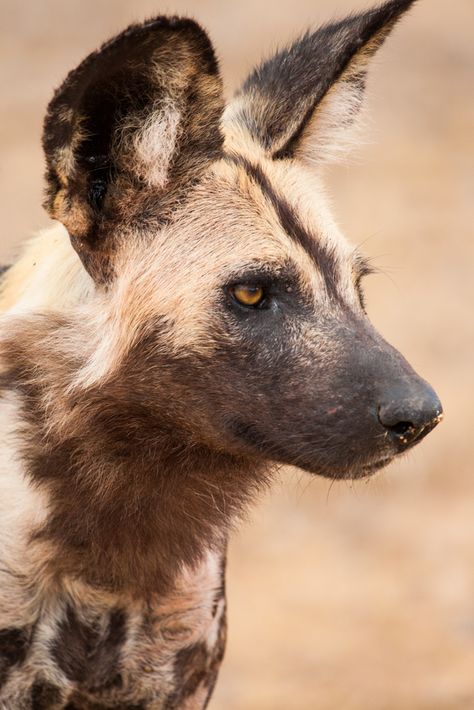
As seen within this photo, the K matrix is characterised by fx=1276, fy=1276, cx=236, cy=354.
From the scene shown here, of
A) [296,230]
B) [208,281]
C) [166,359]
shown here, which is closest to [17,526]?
[166,359]

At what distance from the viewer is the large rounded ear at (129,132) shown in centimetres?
313

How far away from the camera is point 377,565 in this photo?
7977 mm

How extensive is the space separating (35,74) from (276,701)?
6.87 metres

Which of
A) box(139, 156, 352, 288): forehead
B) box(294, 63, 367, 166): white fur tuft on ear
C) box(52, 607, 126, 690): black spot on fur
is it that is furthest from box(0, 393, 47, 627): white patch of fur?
box(294, 63, 367, 166): white fur tuft on ear

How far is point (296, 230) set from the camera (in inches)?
136

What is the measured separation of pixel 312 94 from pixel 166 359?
94cm

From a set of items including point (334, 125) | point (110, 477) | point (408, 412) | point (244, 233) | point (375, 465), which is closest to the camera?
point (408, 412)

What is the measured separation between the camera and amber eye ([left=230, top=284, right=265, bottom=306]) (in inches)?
131

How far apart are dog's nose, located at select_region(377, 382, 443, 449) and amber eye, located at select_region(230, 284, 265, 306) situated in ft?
1.44

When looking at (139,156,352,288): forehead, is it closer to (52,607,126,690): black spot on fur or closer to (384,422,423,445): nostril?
(384,422,423,445): nostril

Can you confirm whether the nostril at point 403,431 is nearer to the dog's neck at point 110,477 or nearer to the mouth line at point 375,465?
the mouth line at point 375,465

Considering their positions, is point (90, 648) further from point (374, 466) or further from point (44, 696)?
point (374, 466)

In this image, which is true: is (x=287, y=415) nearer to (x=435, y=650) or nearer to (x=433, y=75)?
(x=435, y=650)

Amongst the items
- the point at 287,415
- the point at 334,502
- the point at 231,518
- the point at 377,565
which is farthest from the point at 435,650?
the point at 287,415
